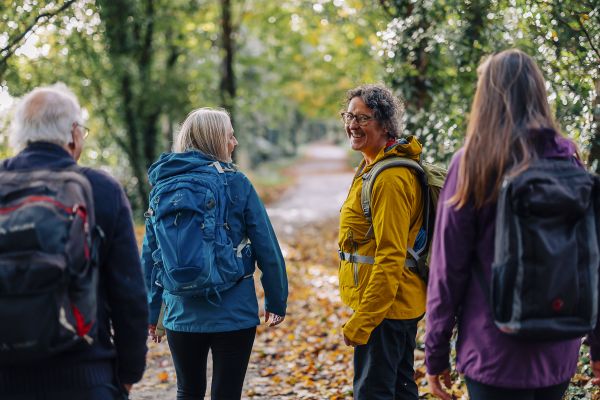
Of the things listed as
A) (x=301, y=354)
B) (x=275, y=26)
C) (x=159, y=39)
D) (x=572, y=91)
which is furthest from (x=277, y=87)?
(x=572, y=91)

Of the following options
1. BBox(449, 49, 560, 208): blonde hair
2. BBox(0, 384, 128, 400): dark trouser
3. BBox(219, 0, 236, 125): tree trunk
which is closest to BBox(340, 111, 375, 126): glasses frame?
BBox(449, 49, 560, 208): blonde hair

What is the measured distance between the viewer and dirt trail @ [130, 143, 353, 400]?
6.33 meters

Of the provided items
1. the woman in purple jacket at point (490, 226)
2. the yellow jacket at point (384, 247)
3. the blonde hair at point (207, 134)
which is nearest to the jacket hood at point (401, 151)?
the yellow jacket at point (384, 247)

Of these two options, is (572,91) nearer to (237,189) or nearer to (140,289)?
(237,189)

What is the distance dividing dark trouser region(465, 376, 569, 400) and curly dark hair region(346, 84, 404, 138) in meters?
1.63

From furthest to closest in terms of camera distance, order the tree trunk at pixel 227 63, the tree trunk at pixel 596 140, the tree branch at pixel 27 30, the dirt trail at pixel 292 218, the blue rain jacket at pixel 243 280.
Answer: the tree trunk at pixel 227 63 → the tree branch at pixel 27 30 → the dirt trail at pixel 292 218 → the tree trunk at pixel 596 140 → the blue rain jacket at pixel 243 280

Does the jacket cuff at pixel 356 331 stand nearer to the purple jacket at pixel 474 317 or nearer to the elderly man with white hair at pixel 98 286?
the purple jacket at pixel 474 317

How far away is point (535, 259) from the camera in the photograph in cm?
232

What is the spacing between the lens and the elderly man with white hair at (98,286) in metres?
2.46

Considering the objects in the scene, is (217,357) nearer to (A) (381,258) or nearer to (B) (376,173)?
(A) (381,258)

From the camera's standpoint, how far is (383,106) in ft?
12.2

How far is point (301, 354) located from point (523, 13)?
424 centimetres

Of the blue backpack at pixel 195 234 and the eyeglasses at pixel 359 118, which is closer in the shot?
the blue backpack at pixel 195 234

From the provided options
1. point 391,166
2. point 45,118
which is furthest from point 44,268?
point 391,166
